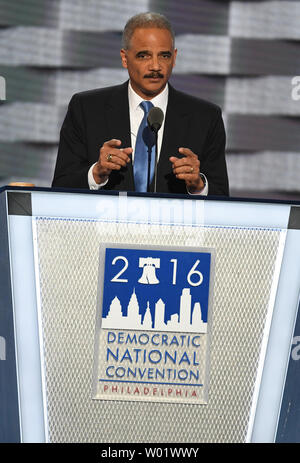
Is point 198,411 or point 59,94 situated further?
point 59,94

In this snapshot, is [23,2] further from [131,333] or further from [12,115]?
[131,333]

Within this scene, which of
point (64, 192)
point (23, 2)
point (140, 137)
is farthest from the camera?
point (23, 2)

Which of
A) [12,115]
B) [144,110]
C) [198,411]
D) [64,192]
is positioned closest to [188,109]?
[144,110]

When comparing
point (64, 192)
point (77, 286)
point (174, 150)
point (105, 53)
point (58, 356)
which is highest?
point (105, 53)

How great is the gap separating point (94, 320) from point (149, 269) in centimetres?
14

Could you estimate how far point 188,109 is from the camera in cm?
231

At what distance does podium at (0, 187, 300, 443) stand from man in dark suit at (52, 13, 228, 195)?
1.86ft

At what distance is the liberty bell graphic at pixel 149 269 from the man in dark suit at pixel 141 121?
0.61m

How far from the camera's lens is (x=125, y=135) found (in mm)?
2240

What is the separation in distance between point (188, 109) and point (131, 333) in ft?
3.15

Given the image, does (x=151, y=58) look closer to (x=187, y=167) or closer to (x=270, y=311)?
(x=187, y=167)
